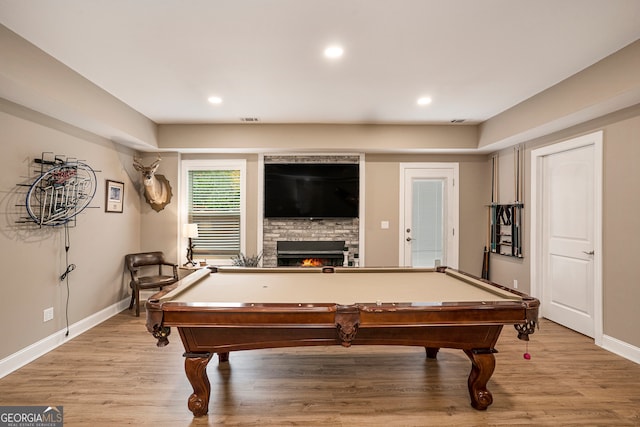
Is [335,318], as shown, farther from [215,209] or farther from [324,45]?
[215,209]

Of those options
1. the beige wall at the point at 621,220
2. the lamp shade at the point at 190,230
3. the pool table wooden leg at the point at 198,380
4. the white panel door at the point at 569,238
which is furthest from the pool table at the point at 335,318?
the lamp shade at the point at 190,230

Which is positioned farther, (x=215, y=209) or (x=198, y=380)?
(x=215, y=209)

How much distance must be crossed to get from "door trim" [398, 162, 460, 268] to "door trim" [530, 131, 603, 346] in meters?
1.09

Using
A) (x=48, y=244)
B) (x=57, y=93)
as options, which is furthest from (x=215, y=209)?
(x=57, y=93)

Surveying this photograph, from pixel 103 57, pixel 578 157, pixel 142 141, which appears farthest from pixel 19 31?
pixel 578 157

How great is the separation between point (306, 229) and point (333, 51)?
297 cm

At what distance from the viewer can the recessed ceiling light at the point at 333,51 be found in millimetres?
2549

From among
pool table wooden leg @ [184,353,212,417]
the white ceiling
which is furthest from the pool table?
the white ceiling

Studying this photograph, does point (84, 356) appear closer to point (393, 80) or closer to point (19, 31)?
point (19, 31)

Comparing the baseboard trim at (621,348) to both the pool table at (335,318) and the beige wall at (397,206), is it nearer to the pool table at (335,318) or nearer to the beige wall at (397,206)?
the pool table at (335,318)

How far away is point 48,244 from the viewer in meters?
3.14

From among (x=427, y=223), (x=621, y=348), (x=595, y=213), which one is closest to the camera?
(x=621, y=348)

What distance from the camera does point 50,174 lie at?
309cm

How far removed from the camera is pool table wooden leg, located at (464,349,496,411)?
2.09 meters
